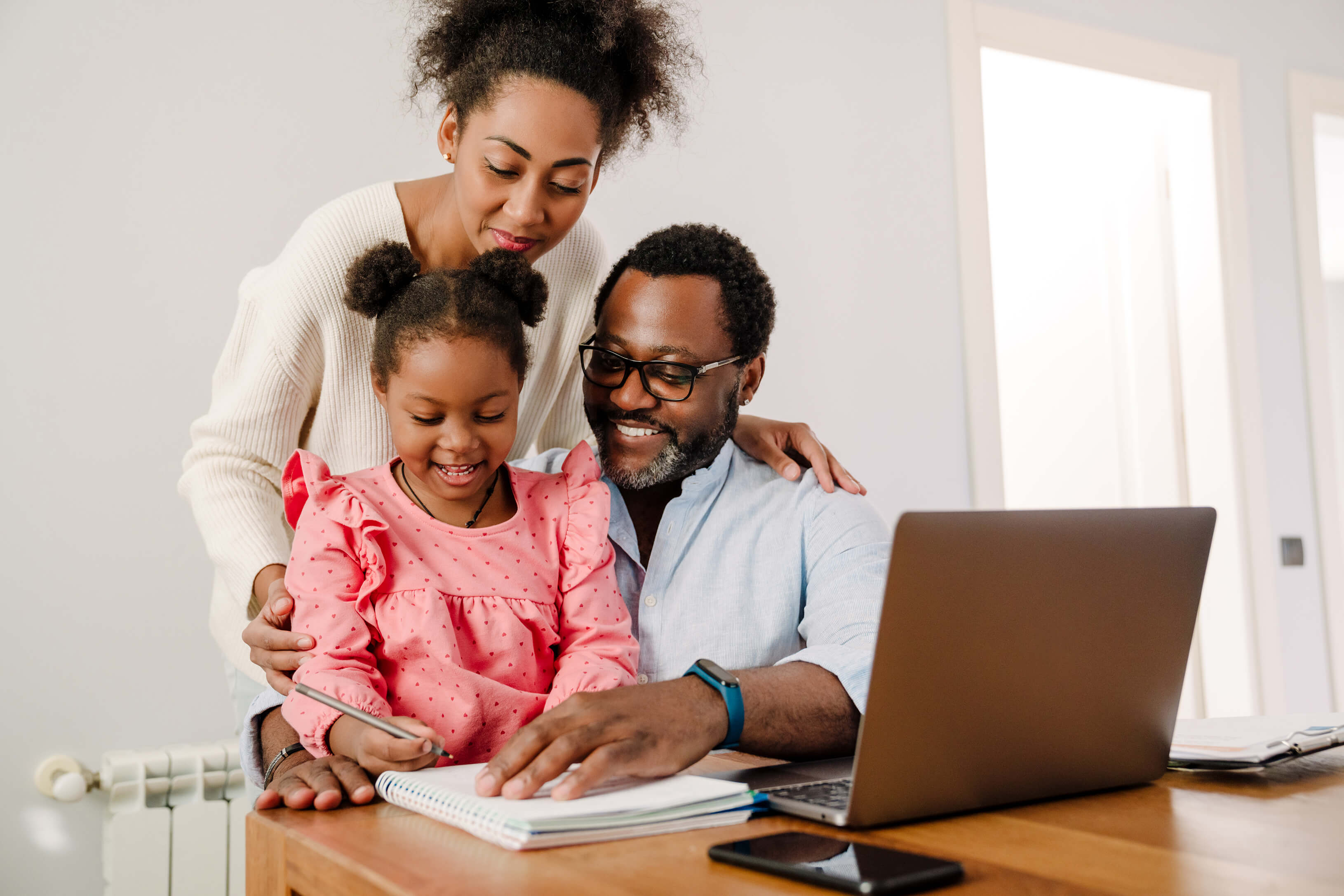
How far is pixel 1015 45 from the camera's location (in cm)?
305

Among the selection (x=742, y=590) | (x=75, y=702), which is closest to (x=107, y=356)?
(x=75, y=702)

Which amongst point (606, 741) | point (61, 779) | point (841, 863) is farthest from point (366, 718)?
point (61, 779)

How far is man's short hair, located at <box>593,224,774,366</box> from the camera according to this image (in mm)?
1540

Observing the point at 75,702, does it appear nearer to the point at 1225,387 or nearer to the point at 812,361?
the point at 812,361

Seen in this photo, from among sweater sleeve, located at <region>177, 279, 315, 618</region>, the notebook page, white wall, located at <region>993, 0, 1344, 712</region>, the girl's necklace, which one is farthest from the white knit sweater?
white wall, located at <region>993, 0, 1344, 712</region>

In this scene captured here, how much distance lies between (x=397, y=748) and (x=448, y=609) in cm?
32

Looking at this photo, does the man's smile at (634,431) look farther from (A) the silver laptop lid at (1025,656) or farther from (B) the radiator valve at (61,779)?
(B) the radiator valve at (61,779)

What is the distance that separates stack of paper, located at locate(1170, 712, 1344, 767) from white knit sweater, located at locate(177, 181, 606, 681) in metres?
1.09

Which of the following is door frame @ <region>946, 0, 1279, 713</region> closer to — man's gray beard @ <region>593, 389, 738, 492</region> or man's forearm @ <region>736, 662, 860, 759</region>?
man's gray beard @ <region>593, 389, 738, 492</region>

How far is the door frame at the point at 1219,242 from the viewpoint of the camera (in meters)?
2.97

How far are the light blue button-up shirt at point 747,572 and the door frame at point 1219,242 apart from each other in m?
1.59

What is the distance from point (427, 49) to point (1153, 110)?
112 inches

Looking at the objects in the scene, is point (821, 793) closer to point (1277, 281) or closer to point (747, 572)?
point (747, 572)

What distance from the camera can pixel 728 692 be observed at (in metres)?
0.99
